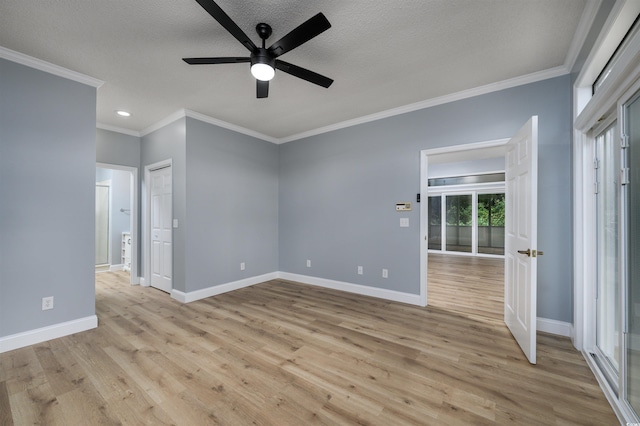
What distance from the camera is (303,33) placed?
1757mm

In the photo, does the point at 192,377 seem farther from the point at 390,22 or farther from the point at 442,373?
the point at 390,22

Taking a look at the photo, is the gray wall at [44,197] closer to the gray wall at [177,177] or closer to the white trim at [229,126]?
the gray wall at [177,177]

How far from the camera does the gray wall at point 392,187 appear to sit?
273 cm

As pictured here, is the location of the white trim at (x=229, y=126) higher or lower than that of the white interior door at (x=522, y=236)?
higher

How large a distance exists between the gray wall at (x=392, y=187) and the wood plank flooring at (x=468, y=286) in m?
0.61

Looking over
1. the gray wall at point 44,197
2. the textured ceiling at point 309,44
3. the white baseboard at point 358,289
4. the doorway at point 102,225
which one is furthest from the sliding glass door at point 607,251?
the doorway at point 102,225

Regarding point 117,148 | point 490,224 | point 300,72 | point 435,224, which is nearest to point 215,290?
point 117,148

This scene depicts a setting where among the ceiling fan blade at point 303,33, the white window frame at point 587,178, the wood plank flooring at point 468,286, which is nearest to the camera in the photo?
the ceiling fan blade at point 303,33

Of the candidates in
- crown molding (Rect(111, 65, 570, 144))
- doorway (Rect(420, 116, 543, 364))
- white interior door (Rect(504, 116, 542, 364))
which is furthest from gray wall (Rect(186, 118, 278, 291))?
white interior door (Rect(504, 116, 542, 364))

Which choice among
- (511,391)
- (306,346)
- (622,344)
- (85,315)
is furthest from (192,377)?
(622,344)

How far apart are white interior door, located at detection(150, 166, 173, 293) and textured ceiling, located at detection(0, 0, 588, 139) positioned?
1.30 metres

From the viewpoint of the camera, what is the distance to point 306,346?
2.50 m

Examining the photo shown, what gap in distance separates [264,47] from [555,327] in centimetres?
392

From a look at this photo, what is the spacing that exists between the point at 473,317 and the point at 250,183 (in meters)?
4.00
